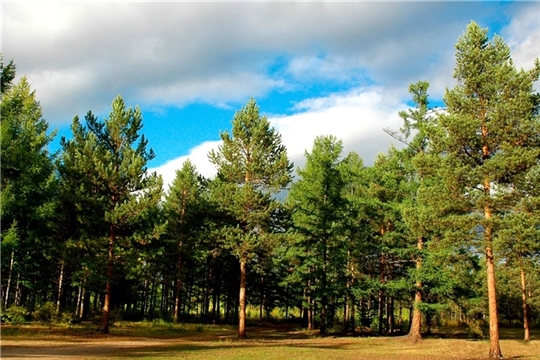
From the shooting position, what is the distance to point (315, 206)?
123 ft

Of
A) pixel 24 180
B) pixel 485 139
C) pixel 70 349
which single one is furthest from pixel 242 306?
pixel 485 139

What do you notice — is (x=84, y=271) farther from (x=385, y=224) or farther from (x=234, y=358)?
(x=385, y=224)

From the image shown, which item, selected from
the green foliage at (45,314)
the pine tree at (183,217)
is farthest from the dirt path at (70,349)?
the pine tree at (183,217)

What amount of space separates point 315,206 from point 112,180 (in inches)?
650

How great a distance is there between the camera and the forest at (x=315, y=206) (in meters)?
21.0

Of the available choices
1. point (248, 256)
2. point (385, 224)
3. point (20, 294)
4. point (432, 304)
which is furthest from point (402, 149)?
point (20, 294)

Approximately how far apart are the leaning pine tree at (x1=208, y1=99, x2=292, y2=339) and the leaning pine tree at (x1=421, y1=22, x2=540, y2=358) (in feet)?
39.9

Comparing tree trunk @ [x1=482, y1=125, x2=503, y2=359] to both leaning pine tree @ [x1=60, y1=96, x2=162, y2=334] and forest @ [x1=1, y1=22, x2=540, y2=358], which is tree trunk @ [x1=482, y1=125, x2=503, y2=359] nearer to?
forest @ [x1=1, y1=22, x2=540, y2=358]

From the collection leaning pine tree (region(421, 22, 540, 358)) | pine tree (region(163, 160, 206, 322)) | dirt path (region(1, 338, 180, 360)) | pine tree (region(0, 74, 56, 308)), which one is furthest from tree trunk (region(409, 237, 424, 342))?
pine tree (region(0, 74, 56, 308))

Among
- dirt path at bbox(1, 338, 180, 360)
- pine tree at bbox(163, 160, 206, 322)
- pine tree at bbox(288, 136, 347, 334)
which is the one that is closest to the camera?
dirt path at bbox(1, 338, 180, 360)

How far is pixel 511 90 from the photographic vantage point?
21094 millimetres

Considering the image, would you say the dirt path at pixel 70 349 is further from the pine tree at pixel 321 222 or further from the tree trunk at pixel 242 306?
the pine tree at pixel 321 222

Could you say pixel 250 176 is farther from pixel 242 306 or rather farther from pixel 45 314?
pixel 45 314

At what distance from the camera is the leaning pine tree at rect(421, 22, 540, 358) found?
2047 cm
